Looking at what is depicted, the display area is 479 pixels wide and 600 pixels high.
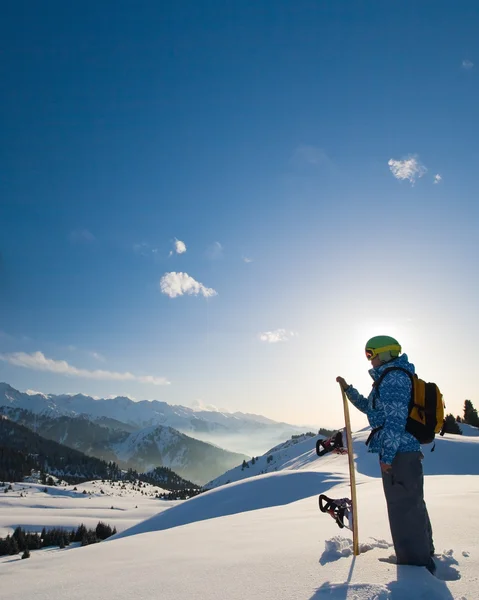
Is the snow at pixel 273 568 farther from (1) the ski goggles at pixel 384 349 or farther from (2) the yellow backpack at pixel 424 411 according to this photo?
(1) the ski goggles at pixel 384 349

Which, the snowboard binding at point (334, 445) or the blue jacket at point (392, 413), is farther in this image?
the snowboard binding at point (334, 445)

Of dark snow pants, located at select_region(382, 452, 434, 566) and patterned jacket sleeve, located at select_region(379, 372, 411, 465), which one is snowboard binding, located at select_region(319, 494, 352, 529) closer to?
dark snow pants, located at select_region(382, 452, 434, 566)

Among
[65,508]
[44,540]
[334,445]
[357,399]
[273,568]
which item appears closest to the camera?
[273,568]

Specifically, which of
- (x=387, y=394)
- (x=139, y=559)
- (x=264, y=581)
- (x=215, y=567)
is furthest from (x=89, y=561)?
(x=387, y=394)

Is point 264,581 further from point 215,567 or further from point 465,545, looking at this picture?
point 465,545

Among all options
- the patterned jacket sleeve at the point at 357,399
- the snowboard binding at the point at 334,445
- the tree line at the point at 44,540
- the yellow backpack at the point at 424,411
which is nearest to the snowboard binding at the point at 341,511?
the snowboard binding at the point at 334,445

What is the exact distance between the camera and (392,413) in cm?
488

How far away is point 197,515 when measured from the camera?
73.1 ft

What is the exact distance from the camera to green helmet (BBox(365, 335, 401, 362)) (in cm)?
541

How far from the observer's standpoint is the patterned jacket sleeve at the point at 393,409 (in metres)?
4.77

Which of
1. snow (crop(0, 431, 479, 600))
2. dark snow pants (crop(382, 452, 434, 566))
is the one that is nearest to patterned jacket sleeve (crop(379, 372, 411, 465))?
dark snow pants (crop(382, 452, 434, 566))

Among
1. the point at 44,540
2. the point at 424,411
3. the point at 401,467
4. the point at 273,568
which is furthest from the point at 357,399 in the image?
the point at 44,540

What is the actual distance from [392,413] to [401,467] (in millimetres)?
668

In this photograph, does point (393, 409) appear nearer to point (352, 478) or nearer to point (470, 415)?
point (352, 478)
